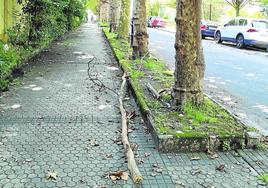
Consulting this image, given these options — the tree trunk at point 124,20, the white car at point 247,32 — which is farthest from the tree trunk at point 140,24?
the white car at point 247,32

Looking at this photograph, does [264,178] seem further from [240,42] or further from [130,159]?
[240,42]

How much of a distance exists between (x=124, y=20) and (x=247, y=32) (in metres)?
6.90

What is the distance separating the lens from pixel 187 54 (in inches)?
264

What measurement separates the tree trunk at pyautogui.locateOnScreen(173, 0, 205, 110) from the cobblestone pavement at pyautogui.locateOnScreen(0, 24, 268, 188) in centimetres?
94

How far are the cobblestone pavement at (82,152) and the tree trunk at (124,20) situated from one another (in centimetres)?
1188

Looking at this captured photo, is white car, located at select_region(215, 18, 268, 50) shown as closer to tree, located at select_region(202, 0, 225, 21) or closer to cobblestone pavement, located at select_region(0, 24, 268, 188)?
cobblestone pavement, located at select_region(0, 24, 268, 188)

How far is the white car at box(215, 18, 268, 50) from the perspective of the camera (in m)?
21.1

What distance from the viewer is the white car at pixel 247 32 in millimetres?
21109

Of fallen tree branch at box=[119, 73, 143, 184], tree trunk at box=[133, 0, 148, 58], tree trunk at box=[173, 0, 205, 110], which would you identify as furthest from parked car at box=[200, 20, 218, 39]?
fallen tree branch at box=[119, 73, 143, 184]

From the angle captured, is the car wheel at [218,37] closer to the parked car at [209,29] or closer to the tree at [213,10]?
the parked car at [209,29]

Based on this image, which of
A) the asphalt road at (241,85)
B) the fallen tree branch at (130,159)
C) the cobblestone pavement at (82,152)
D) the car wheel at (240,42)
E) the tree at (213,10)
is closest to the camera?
the fallen tree branch at (130,159)

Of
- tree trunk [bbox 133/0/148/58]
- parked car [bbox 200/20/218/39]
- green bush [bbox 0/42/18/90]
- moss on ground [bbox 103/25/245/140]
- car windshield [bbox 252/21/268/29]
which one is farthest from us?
parked car [bbox 200/20/218/39]

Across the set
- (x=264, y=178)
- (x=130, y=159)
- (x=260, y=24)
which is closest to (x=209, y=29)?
(x=260, y=24)

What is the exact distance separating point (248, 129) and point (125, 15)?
595 inches
